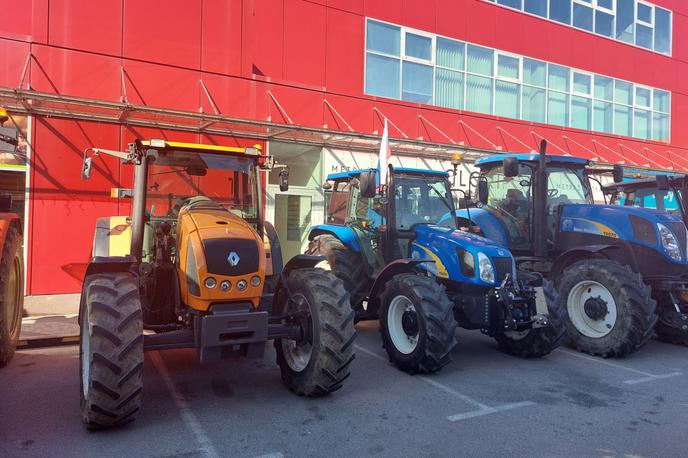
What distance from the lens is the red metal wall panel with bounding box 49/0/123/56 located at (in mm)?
9305

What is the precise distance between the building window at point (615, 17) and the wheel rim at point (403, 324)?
12611 mm

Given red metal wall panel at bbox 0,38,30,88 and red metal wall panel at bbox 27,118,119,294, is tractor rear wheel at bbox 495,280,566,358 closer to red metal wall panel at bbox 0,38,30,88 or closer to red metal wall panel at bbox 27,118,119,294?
red metal wall panel at bbox 27,118,119,294

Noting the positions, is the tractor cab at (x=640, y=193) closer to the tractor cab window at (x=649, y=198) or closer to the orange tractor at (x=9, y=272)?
the tractor cab window at (x=649, y=198)

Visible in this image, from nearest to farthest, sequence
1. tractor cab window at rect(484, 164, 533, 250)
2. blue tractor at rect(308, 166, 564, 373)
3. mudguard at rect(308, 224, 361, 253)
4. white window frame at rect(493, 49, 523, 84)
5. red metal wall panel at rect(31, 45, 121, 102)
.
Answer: blue tractor at rect(308, 166, 564, 373), mudguard at rect(308, 224, 361, 253), tractor cab window at rect(484, 164, 533, 250), red metal wall panel at rect(31, 45, 121, 102), white window frame at rect(493, 49, 523, 84)

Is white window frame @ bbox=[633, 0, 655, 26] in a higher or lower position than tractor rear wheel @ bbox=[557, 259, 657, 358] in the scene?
higher

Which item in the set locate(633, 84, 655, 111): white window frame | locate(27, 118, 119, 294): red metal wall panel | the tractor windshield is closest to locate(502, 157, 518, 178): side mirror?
the tractor windshield

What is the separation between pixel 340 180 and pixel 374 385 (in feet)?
12.7

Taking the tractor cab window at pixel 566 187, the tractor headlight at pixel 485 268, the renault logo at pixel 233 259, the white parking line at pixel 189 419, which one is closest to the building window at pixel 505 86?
the tractor cab window at pixel 566 187

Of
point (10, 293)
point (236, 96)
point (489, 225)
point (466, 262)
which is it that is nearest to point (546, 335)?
point (466, 262)

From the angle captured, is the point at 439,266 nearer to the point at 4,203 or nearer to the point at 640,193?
the point at 4,203

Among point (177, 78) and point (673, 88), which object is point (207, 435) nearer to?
point (177, 78)

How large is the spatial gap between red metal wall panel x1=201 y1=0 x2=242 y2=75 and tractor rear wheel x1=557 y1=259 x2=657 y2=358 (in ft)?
26.2

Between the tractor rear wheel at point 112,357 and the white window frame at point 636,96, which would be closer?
the tractor rear wheel at point 112,357

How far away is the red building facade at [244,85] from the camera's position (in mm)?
9023
